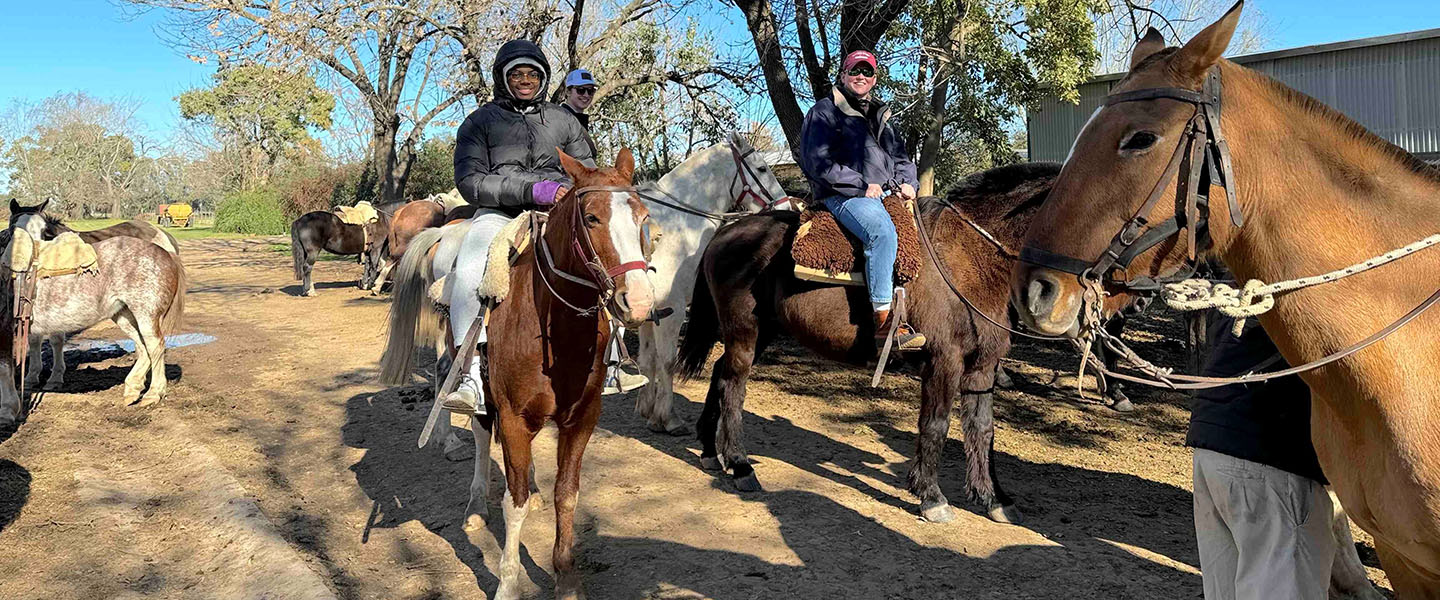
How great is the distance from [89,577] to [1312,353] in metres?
5.27

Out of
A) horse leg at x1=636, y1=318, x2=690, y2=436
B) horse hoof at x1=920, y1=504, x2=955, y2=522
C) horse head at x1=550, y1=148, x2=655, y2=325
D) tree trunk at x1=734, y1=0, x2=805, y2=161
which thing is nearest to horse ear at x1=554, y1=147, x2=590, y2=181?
horse head at x1=550, y1=148, x2=655, y2=325

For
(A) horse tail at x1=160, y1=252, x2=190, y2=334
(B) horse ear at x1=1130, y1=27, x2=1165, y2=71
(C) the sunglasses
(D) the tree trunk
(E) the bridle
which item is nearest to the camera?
(B) horse ear at x1=1130, y1=27, x2=1165, y2=71

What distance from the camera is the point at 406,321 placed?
625cm

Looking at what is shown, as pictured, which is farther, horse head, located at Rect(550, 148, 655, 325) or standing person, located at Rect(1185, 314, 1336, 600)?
horse head, located at Rect(550, 148, 655, 325)

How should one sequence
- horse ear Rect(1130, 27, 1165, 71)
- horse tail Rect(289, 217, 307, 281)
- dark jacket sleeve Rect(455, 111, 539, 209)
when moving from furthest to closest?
1. horse tail Rect(289, 217, 307, 281)
2. dark jacket sleeve Rect(455, 111, 539, 209)
3. horse ear Rect(1130, 27, 1165, 71)

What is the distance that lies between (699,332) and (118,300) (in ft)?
18.9

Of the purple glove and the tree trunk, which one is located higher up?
the tree trunk

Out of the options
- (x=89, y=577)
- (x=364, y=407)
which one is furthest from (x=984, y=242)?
(x=364, y=407)

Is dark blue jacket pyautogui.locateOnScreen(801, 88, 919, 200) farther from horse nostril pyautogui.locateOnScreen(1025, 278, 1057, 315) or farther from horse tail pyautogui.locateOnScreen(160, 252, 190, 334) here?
horse tail pyautogui.locateOnScreen(160, 252, 190, 334)

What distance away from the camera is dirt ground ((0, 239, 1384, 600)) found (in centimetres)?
427

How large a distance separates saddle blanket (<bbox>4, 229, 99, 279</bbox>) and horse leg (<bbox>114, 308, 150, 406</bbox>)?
0.72 meters

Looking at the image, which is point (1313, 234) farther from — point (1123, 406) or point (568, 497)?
point (1123, 406)

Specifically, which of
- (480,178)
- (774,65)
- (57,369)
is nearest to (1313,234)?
(480,178)

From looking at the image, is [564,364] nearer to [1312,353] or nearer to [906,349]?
[906,349]
